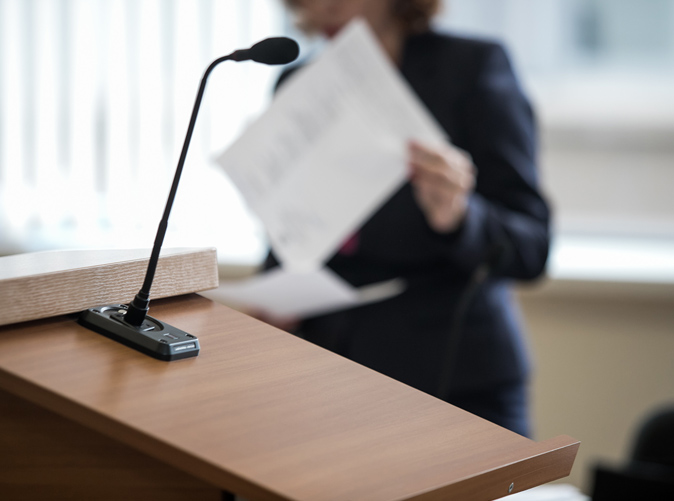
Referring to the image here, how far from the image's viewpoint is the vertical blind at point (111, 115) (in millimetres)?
2332

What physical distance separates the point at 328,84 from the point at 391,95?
95mm

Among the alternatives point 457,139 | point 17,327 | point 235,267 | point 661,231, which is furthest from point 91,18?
point 17,327

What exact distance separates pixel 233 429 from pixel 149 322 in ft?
0.50

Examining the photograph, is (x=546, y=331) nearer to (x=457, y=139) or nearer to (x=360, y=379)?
(x=457, y=139)

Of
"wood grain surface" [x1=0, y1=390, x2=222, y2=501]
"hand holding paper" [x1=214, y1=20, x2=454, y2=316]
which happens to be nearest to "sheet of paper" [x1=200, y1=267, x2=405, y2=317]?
"hand holding paper" [x1=214, y1=20, x2=454, y2=316]

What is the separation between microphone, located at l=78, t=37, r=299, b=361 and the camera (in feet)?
1.65

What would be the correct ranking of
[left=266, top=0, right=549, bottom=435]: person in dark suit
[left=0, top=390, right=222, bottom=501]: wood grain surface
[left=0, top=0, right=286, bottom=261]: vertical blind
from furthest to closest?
[left=0, top=0, right=286, bottom=261]: vertical blind → [left=266, top=0, right=549, bottom=435]: person in dark suit → [left=0, top=390, right=222, bottom=501]: wood grain surface

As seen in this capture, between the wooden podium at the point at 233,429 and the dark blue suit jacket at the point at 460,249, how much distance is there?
0.67m

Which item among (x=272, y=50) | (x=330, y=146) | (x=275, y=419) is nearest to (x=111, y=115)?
(x=330, y=146)

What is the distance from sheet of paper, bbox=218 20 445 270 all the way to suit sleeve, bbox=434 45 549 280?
19 centimetres

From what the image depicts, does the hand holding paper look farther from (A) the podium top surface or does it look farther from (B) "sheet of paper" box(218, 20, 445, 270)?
(A) the podium top surface

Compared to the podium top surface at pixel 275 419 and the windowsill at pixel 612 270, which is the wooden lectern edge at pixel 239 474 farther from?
the windowsill at pixel 612 270

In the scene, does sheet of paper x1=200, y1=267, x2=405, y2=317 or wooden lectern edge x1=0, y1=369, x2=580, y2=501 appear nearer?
wooden lectern edge x1=0, y1=369, x2=580, y2=501

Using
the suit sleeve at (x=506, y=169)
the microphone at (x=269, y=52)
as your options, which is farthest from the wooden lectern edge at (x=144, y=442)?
the suit sleeve at (x=506, y=169)
